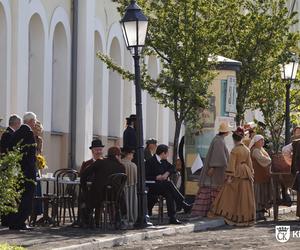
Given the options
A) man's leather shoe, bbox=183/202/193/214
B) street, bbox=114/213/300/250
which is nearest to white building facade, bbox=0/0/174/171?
man's leather shoe, bbox=183/202/193/214

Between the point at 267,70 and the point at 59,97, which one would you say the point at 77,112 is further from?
the point at 267,70

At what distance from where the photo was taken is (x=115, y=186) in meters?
18.8

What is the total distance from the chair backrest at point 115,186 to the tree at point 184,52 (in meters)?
4.94

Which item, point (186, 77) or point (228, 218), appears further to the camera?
point (186, 77)

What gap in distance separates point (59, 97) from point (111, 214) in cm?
992

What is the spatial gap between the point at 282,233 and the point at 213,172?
323cm

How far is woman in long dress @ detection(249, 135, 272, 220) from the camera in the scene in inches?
897

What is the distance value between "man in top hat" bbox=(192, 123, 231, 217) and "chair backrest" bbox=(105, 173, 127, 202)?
132 inches

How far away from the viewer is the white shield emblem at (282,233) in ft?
58.1

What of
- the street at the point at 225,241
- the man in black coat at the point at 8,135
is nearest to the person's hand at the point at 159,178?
the street at the point at 225,241

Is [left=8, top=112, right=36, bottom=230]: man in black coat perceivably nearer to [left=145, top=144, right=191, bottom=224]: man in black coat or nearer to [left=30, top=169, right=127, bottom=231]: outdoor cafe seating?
[left=30, top=169, right=127, bottom=231]: outdoor cafe seating

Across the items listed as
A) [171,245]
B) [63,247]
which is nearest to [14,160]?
[63,247]

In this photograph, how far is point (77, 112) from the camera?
2905 cm

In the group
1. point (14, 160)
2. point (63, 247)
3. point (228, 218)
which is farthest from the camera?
point (228, 218)
